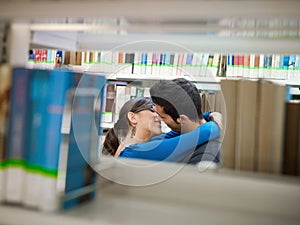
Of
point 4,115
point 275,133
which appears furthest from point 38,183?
point 275,133

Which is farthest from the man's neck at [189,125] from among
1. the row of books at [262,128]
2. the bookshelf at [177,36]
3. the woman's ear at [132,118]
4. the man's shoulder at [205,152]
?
the row of books at [262,128]

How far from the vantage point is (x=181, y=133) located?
219 centimetres

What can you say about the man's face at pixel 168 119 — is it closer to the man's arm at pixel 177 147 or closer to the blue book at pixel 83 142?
the man's arm at pixel 177 147

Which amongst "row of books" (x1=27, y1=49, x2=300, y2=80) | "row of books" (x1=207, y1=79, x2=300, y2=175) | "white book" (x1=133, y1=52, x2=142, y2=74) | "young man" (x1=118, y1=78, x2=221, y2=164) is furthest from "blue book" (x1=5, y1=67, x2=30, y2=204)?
"white book" (x1=133, y1=52, x2=142, y2=74)

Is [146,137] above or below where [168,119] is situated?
below

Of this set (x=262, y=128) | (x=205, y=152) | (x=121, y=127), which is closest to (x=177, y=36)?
(x=262, y=128)

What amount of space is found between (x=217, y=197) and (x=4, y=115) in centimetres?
59

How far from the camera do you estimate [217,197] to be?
3.11 ft

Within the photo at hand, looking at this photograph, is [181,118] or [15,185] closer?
[15,185]

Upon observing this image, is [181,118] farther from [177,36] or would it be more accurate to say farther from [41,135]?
A: [41,135]

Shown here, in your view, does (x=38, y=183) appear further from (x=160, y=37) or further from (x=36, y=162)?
(x=160, y=37)

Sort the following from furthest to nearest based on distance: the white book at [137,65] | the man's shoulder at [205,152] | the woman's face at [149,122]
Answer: the white book at [137,65] → the woman's face at [149,122] → the man's shoulder at [205,152]

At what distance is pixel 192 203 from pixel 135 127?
1.51m

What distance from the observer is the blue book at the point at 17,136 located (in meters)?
0.79
